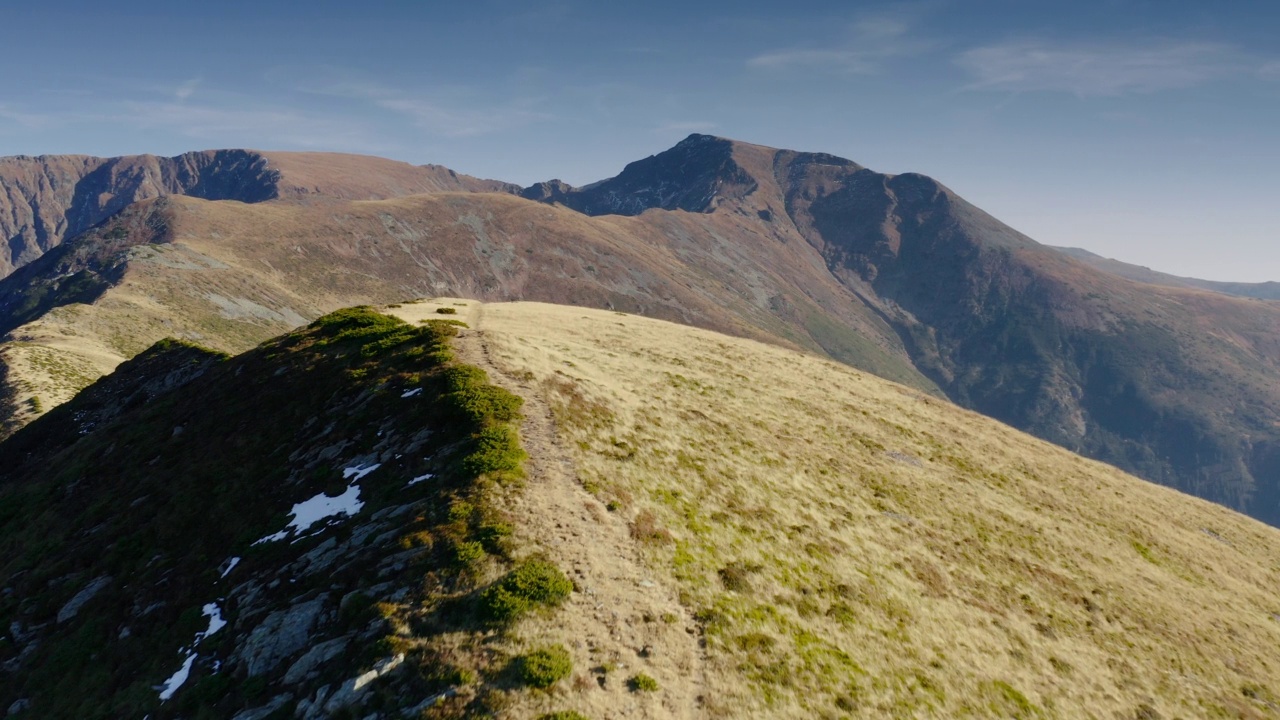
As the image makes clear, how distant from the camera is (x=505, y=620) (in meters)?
17.2

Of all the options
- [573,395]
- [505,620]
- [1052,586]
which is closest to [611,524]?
[505,620]

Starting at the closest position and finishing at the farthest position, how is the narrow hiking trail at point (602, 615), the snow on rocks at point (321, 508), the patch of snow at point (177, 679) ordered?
1. the narrow hiking trail at point (602, 615)
2. the patch of snow at point (177, 679)
3. the snow on rocks at point (321, 508)

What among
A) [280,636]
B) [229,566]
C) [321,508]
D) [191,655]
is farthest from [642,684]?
[229,566]

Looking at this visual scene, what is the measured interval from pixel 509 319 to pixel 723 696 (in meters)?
45.0

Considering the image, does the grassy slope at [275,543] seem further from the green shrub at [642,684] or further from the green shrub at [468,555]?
the green shrub at [642,684]

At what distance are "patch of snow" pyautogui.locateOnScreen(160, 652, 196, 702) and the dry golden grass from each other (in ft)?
41.0

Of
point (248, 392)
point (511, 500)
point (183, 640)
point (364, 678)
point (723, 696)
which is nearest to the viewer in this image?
point (364, 678)

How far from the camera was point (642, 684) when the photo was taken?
1650 centimetres

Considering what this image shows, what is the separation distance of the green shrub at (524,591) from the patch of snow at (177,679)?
10165 millimetres

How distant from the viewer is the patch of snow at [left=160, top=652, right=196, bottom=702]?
60.8 ft

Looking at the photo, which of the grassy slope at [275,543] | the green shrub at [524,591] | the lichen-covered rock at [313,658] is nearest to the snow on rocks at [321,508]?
the grassy slope at [275,543]

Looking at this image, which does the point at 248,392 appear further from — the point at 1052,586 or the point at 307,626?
the point at 1052,586

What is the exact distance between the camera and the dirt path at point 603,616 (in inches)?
631

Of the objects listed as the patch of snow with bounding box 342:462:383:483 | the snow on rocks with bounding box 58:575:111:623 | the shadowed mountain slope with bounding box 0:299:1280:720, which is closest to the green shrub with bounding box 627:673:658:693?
the shadowed mountain slope with bounding box 0:299:1280:720
